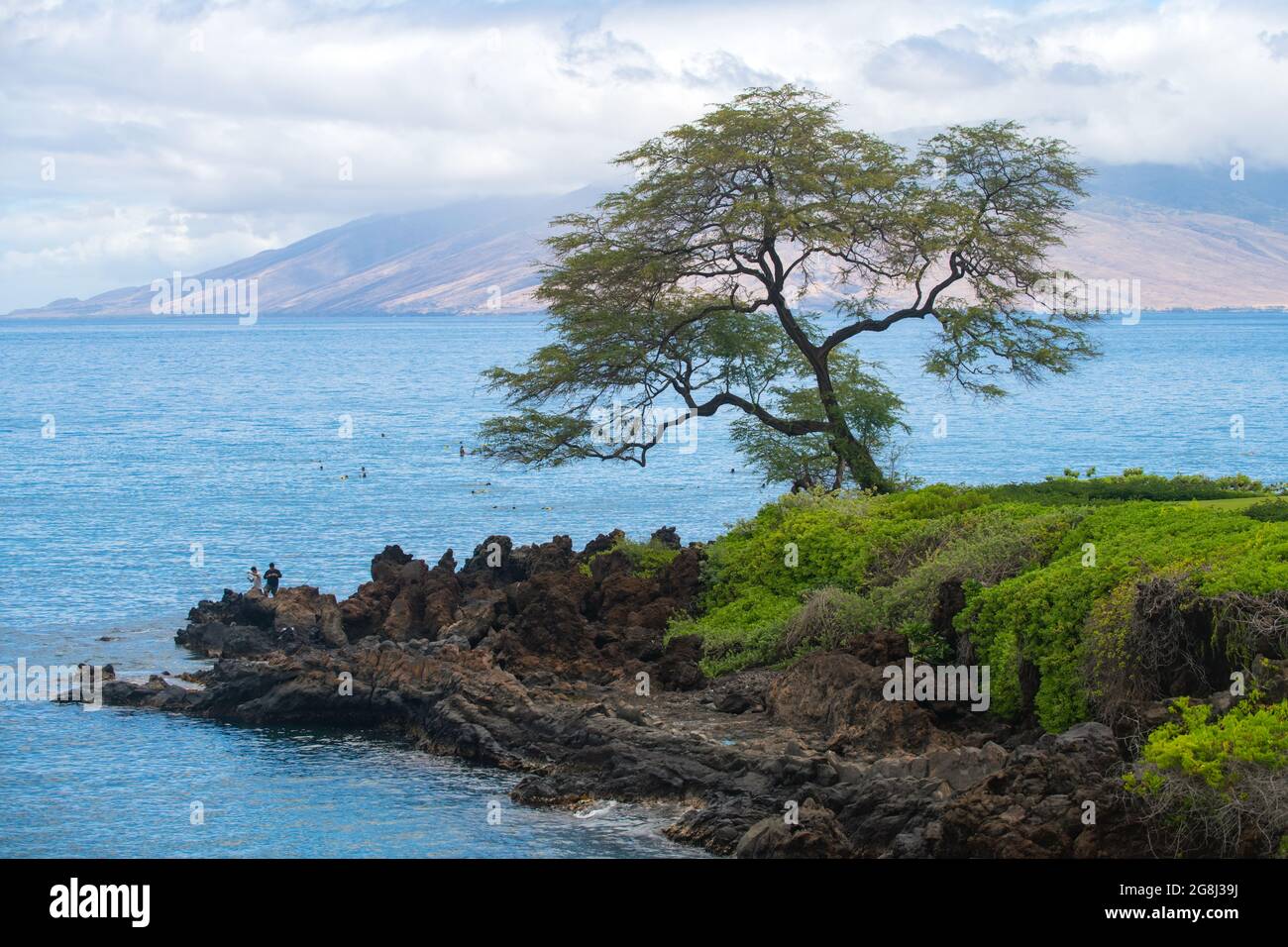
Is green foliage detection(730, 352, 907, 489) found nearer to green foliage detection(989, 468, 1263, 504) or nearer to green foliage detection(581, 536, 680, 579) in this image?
green foliage detection(581, 536, 680, 579)

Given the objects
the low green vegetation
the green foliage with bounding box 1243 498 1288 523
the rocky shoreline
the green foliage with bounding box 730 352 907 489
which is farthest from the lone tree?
the green foliage with bounding box 1243 498 1288 523

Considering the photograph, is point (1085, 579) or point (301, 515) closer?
point (1085, 579)

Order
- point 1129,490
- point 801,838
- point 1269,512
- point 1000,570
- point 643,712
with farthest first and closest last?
point 1129,490 < point 1000,570 < point 643,712 < point 1269,512 < point 801,838

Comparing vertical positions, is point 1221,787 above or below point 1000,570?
below

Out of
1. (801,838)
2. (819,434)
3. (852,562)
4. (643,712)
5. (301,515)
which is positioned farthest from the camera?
(301,515)

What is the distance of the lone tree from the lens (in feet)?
121

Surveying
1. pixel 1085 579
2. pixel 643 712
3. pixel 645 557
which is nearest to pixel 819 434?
pixel 645 557

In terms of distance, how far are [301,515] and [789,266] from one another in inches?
1264

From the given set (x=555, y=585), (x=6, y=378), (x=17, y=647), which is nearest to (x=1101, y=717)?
(x=555, y=585)

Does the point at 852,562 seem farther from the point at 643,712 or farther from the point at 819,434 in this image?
the point at 819,434

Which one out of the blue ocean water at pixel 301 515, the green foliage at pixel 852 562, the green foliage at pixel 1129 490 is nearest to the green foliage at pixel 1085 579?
the green foliage at pixel 852 562

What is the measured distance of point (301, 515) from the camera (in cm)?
6369
